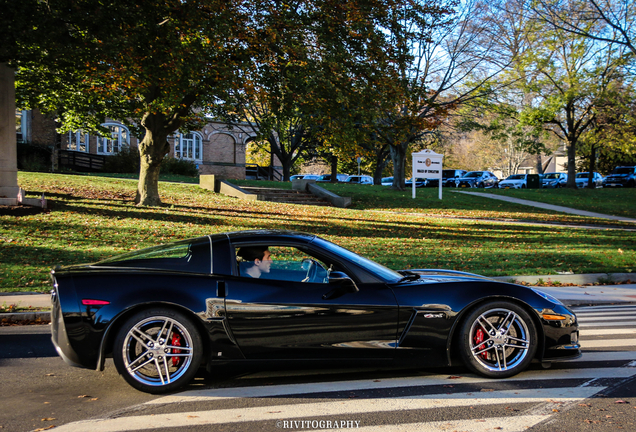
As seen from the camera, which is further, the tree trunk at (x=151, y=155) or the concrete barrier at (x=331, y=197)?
the concrete barrier at (x=331, y=197)

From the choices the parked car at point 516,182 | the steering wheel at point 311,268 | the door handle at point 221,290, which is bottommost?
the door handle at point 221,290

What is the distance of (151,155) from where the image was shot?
19688mm

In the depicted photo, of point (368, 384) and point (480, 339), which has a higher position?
point (480, 339)

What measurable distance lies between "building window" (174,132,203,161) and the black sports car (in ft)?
146

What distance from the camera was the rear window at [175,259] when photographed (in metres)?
4.55

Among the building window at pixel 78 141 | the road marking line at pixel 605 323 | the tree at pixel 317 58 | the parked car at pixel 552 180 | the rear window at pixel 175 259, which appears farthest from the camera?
the parked car at pixel 552 180

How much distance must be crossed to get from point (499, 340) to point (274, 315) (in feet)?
6.43

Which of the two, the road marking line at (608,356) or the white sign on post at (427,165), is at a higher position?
the white sign on post at (427,165)

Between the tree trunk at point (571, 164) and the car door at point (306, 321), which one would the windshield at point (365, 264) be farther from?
the tree trunk at point (571, 164)

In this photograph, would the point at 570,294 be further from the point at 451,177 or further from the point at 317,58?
the point at 451,177

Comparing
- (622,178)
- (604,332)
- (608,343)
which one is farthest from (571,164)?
(608,343)

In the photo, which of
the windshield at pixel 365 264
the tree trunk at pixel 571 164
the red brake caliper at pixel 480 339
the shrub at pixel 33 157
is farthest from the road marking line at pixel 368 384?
the tree trunk at pixel 571 164

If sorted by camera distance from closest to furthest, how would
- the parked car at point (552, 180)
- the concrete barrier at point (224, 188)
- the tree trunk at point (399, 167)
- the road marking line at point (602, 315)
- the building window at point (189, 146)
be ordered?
the road marking line at point (602, 315) → the concrete barrier at point (224, 188) → the tree trunk at point (399, 167) → the building window at point (189, 146) → the parked car at point (552, 180)

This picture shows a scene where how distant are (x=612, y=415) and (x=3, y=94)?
730 inches
